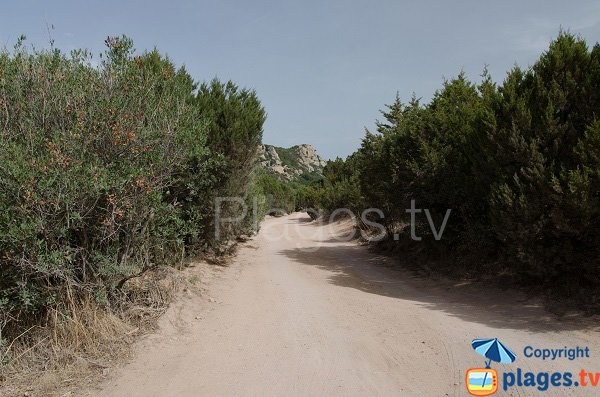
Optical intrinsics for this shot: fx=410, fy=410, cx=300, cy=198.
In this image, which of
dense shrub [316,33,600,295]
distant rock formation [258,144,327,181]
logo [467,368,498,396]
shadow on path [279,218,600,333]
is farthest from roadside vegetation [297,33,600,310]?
distant rock formation [258,144,327,181]

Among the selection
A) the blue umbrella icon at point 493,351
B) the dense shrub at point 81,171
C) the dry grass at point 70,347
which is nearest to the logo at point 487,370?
the blue umbrella icon at point 493,351

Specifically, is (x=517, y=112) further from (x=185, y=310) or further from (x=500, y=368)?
(x=185, y=310)

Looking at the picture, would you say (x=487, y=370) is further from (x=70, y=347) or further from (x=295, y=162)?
(x=295, y=162)

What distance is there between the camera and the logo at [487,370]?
4.53 metres

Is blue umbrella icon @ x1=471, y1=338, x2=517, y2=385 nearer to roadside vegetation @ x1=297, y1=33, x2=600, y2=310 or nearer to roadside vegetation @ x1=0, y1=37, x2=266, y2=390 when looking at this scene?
roadside vegetation @ x1=297, y1=33, x2=600, y2=310

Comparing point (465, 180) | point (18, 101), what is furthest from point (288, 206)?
point (18, 101)

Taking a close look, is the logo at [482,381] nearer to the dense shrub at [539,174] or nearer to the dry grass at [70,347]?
the dense shrub at [539,174]

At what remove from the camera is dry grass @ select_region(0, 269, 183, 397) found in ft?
16.7

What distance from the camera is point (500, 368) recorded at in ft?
16.0

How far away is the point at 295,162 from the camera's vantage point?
122 meters

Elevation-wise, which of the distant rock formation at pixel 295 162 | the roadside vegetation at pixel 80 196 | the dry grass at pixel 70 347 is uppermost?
the distant rock formation at pixel 295 162

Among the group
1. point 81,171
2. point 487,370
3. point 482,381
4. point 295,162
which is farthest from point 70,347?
point 295,162

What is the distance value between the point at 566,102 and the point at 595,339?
4266mm

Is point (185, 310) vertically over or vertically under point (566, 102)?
under
